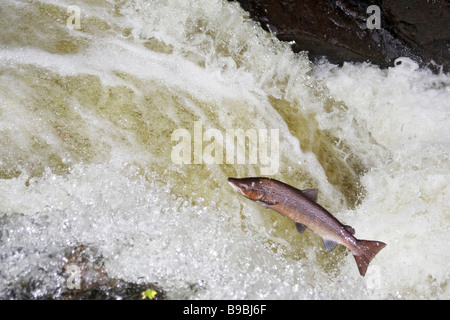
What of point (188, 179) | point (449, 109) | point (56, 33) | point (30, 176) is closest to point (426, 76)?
point (449, 109)

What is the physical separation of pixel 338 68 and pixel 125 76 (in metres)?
2.42

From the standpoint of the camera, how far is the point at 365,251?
284cm

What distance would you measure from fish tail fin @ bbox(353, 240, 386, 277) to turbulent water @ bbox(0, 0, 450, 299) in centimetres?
24

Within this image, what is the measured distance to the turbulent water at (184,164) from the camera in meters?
2.84

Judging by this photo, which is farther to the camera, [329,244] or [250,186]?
[329,244]

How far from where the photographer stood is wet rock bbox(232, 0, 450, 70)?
4402 mm

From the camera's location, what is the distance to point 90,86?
318 cm

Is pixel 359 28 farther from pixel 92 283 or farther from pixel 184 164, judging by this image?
pixel 92 283

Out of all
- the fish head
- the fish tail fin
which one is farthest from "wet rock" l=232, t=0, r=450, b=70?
the fish tail fin

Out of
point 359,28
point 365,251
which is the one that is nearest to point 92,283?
point 365,251

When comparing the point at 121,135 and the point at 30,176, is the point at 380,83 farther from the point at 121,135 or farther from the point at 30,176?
the point at 30,176

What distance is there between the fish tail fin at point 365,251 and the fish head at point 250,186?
2.60 ft

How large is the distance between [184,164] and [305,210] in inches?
37.1

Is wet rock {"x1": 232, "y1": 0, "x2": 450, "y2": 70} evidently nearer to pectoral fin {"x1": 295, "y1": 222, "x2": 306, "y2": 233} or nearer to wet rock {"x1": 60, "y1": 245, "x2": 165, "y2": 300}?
pectoral fin {"x1": 295, "y1": 222, "x2": 306, "y2": 233}
